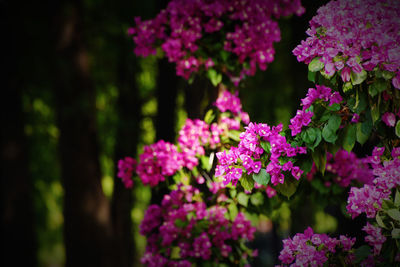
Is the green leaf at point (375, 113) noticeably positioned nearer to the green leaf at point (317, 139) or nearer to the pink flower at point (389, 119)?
the pink flower at point (389, 119)

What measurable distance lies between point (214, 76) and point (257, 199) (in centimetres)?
105

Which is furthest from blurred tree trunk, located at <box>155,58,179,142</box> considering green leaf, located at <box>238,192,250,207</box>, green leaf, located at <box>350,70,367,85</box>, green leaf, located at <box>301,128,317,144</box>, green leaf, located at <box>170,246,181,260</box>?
green leaf, located at <box>350,70,367,85</box>

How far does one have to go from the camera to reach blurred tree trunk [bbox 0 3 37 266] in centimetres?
727

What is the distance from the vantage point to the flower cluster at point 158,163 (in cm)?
338

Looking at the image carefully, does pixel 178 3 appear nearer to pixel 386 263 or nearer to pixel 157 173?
pixel 157 173

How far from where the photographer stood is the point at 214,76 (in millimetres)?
3502

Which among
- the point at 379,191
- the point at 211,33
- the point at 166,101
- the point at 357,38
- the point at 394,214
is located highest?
the point at 166,101

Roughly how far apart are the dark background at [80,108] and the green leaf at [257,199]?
974 mm

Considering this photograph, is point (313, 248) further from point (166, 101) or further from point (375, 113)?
point (166, 101)

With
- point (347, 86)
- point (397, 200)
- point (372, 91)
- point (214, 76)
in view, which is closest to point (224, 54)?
point (214, 76)

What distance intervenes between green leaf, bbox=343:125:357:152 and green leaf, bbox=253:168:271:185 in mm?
457

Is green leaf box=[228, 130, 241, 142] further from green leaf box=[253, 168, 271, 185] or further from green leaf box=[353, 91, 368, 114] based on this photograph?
green leaf box=[353, 91, 368, 114]

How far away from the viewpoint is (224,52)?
11.5ft

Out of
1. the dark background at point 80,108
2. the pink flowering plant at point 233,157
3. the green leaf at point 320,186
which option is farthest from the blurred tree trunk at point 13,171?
the green leaf at point 320,186
